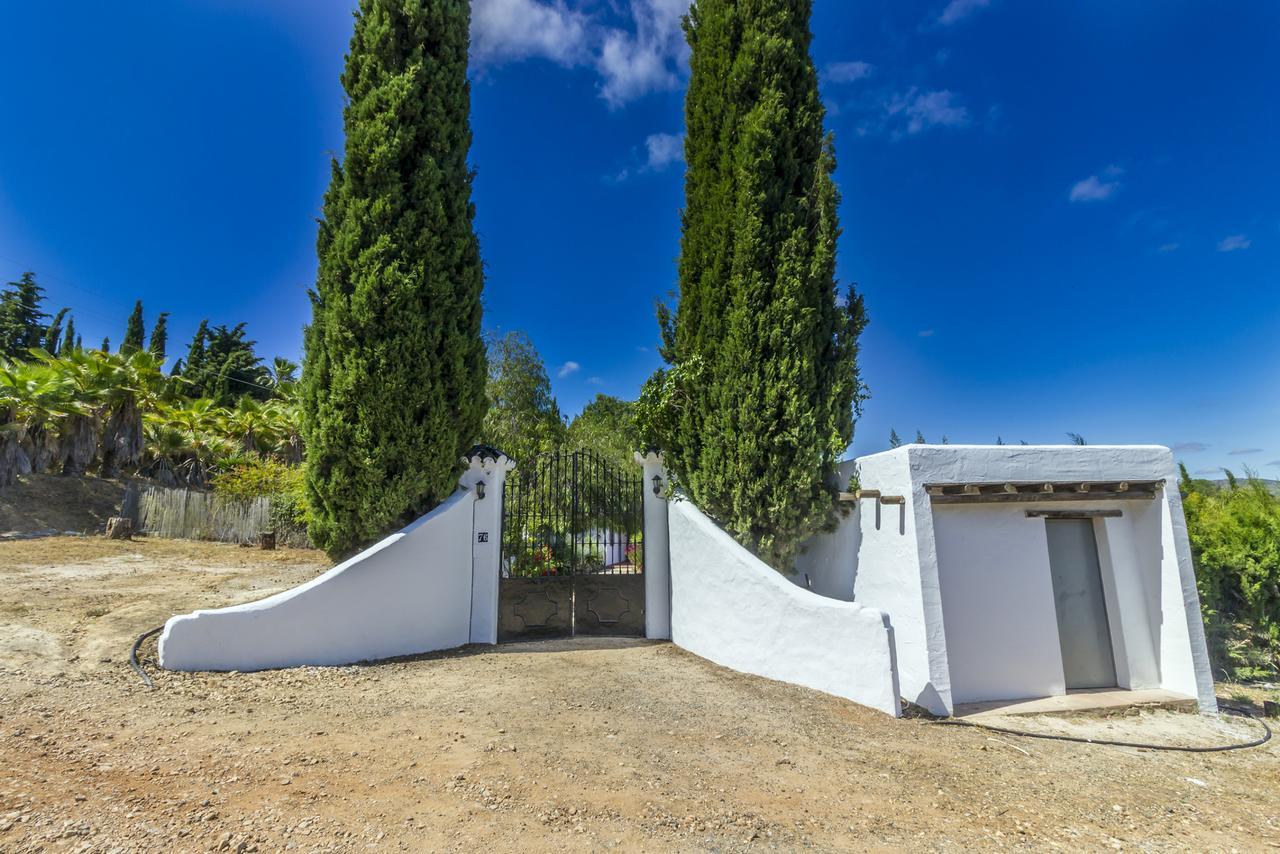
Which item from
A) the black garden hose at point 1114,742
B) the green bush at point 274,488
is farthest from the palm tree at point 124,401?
the black garden hose at point 1114,742

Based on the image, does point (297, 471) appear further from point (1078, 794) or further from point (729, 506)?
point (1078, 794)

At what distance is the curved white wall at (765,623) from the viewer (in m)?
5.41

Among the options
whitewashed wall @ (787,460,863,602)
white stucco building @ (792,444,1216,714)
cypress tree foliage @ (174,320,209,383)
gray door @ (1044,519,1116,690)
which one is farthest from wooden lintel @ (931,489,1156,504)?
cypress tree foliage @ (174,320,209,383)

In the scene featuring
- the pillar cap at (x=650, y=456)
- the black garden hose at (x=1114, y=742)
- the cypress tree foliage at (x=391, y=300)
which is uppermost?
the cypress tree foliage at (x=391, y=300)

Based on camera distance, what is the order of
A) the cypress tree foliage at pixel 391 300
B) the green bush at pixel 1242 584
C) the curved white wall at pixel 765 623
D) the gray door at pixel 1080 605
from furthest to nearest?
the green bush at pixel 1242 584 < the cypress tree foliage at pixel 391 300 < the gray door at pixel 1080 605 < the curved white wall at pixel 765 623

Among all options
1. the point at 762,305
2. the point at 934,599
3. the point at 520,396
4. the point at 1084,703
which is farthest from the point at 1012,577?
the point at 520,396

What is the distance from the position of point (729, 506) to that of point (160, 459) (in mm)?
22377

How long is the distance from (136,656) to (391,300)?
4.41m

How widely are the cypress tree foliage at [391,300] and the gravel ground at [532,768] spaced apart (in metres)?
2.18

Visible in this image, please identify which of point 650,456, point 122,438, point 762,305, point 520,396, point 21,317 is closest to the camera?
point 762,305

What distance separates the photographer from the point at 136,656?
556cm

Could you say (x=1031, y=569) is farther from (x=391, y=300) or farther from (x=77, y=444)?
(x=77, y=444)

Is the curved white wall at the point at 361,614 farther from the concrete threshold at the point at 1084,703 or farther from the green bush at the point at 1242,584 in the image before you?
the green bush at the point at 1242,584

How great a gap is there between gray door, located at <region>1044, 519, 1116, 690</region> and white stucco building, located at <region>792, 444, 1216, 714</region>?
0.04ft
